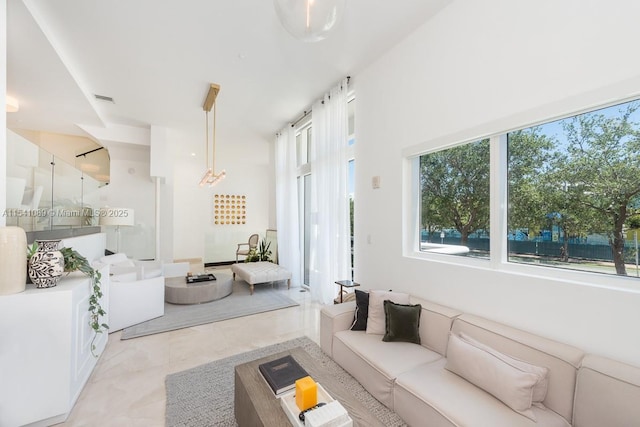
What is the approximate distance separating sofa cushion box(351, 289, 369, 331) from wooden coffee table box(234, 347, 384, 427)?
77 cm

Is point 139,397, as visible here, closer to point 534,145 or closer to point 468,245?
point 468,245

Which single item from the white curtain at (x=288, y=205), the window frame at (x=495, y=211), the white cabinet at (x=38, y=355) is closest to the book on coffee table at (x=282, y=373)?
the white cabinet at (x=38, y=355)

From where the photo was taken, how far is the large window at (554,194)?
5.53 feet

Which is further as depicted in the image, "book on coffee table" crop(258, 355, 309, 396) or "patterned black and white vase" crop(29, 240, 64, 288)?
"patterned black and white vase" crop(29, 240, 64, 288)

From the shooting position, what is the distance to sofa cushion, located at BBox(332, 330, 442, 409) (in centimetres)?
196

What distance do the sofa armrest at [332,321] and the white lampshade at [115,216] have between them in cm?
481

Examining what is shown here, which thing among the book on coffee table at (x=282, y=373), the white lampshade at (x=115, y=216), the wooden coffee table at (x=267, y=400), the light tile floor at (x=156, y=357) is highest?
the white lampshade at (x=115, y=216)

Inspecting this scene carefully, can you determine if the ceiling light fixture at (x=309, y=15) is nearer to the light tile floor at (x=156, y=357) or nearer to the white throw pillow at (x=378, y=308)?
the white throw pillow at (x=378, y=308)

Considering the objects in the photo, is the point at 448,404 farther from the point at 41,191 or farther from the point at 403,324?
the point at 41,191

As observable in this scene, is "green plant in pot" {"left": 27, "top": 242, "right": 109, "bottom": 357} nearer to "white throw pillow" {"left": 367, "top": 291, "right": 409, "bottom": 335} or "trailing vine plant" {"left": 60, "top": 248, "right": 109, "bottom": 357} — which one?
"trailing vine plant" {"left": 60, "top": 248, "right": 109, "bottom": 357}

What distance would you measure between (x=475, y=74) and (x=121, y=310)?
4829 millimetres

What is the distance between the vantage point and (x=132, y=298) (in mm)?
3553

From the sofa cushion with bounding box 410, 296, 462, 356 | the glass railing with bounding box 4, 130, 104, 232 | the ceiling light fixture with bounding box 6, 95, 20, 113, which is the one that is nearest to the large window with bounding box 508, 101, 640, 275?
the sofa cushion with bounding box 410, 296, 462, 356

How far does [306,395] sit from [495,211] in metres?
2.08
